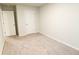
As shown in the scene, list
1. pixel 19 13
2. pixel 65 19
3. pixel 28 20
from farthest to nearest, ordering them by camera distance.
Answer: pixel 28 20
pixel 19 13
pixel 65 19

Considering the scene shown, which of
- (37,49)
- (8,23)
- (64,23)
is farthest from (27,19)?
(37,49)

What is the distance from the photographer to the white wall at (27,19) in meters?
5.60

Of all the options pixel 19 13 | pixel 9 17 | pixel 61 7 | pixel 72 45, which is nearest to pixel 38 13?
pixel 19 13

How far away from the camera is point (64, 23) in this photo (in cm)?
396

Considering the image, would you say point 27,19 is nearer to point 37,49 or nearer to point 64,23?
point 64,23

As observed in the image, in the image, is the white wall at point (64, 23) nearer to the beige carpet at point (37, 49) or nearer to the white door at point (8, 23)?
the beige carpet at point (37, 49)

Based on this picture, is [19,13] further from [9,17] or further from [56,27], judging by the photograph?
[56,27]

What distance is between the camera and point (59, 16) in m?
4.26

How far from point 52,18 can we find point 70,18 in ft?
4.57

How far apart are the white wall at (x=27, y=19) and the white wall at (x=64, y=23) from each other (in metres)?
1.41

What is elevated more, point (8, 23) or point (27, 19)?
point (27, 19)

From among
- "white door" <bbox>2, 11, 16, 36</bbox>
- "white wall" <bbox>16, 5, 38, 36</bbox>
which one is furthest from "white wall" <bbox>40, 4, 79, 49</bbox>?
"white door" <bbox>2, 11, 16, 36</bbox>

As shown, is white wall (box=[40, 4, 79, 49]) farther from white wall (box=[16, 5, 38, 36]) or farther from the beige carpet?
white wall (box=[16, 5, 38, 36])

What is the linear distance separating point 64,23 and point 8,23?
12.1 ft
